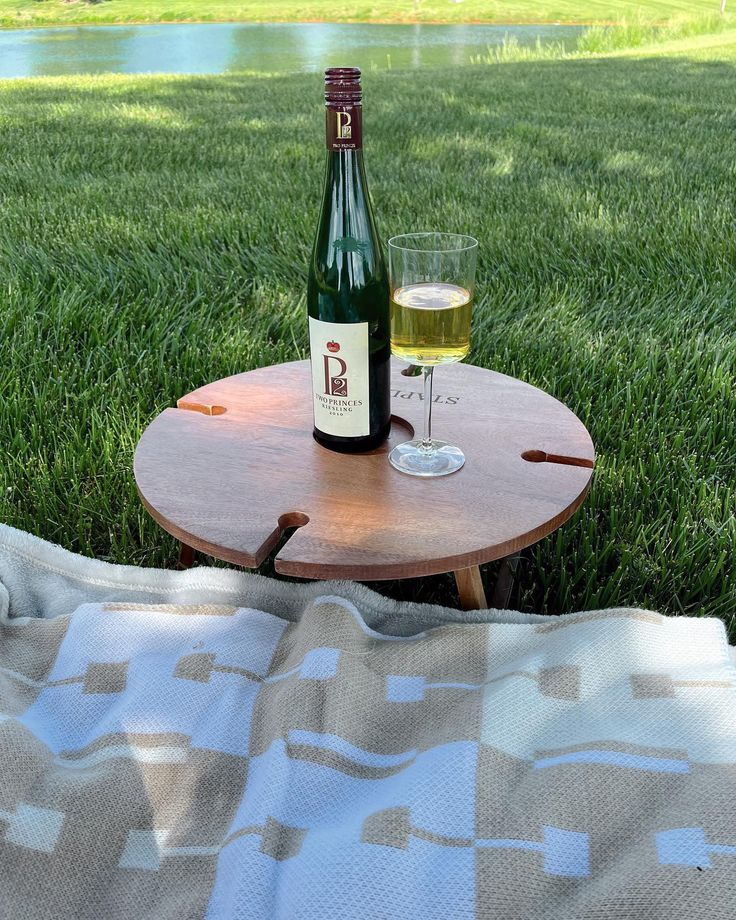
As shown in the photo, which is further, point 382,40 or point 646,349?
point 382,40

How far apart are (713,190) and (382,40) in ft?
61.8

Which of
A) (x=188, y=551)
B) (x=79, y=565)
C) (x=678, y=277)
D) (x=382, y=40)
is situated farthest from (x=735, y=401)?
(x=382, y=40)

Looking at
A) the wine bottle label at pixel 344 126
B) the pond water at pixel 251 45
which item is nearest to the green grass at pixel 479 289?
the wine bottle label at pixel 344 126

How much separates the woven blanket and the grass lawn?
85.9ft

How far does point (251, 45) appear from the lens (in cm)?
2005

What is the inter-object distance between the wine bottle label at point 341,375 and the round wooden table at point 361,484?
75 mm

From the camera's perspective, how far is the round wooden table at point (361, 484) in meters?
1.19

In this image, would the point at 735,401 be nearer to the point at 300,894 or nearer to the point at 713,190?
the point at 300,894

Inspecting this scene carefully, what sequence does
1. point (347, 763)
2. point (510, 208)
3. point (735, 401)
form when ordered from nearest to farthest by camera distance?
1. point (347, 763)
2. point (735, 401)
3. point (510, 208)

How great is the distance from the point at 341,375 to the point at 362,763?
0.60m

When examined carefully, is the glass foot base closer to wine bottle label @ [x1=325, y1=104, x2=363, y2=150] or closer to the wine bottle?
the wine bottle

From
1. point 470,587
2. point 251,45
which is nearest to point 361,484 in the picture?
point 470,587

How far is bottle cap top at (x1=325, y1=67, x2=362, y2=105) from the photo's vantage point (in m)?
1.16

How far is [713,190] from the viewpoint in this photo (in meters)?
4.13
